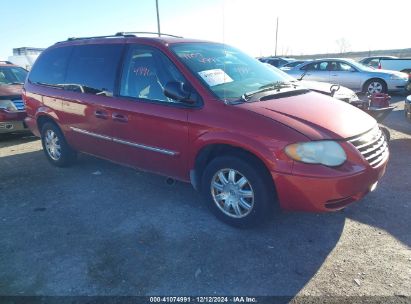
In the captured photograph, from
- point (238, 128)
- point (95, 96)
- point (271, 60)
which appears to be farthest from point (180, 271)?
point (271, 60)

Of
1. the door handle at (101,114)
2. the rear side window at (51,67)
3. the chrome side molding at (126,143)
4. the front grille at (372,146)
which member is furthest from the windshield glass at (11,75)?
the front grille at (372,146)

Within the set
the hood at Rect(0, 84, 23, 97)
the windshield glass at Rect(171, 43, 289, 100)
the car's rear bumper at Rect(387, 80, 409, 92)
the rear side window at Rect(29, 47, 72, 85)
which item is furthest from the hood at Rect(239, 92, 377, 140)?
the car's rear bumper at Rect(387, 80, 409, 92)

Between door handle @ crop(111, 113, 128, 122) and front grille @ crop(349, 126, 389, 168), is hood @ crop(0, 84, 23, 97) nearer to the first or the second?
door handle @ crop(111, 113, 128, 122)

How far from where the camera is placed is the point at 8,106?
7488 millimetres

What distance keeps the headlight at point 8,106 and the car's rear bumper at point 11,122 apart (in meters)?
0.11

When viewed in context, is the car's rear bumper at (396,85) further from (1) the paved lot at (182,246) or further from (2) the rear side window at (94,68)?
(2) the rear side window at (94,68)

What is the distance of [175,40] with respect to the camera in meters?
4.24

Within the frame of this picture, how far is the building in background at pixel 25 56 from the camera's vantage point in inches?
960

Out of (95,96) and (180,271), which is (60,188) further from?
(180,271)

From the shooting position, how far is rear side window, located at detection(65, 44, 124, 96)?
442 cm

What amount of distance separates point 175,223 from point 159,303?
3.94ft

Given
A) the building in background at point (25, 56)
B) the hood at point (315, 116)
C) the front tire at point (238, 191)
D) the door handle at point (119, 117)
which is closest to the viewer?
the hood at point (315, 116)

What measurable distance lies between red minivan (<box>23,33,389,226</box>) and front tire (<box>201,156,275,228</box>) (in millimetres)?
11

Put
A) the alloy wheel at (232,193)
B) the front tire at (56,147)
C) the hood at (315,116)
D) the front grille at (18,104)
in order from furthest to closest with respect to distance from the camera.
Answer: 1. the front grille at (18,104)
2. the front tire at (56,147)
3. the alloy wheel at (232,193)
4. the hood at (315,116)
